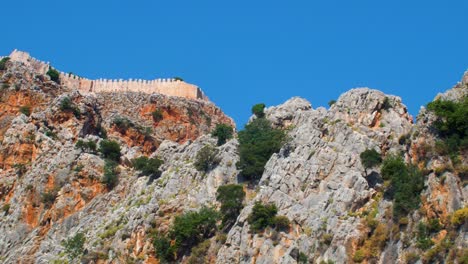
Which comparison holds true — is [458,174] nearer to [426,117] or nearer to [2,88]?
[426,117]

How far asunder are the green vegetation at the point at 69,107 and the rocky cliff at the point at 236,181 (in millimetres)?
100

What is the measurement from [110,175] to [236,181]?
13.3 metres

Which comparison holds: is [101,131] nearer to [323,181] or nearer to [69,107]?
[69,107]

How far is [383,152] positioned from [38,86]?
43241 millimetres

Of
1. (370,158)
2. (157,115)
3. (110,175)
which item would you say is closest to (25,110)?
(157,115)

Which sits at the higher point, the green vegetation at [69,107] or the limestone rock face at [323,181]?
the green vegetation at [69,107]

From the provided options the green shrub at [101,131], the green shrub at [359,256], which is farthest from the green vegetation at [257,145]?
the green shrub at [101,131]

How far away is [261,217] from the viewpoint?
64688 millimetres

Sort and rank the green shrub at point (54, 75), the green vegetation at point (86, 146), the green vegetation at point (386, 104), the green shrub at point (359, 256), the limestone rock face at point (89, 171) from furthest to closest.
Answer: the green shrub at point (54, 75) → the green vegetation at point (86, 146) → the green vegetation at point (386, 104) → the limestone rock face at point (89, 171) → the green shrub at point (359, 256)

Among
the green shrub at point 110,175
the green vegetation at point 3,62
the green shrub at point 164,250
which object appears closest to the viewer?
the green shrub at point 164,250

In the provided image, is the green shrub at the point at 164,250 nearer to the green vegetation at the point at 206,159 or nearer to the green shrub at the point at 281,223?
the green shrub at the point at 281,223

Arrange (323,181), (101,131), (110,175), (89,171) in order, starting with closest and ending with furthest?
(323,181), (110,175), (89,171), (101,131)

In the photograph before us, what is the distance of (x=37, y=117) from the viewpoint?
91438mm

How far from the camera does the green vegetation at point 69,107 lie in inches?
3671
